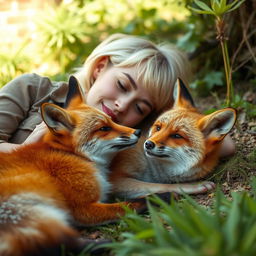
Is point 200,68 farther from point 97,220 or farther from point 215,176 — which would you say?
point 97,220

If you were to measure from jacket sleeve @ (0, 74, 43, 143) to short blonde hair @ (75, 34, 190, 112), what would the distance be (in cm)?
58

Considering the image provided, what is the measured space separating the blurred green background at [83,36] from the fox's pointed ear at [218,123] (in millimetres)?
1944

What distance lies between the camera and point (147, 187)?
2695 millimetres

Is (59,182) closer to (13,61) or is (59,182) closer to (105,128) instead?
(105,128)

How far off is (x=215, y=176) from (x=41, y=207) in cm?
148

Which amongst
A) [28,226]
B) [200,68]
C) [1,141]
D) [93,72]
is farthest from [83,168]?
[200,68]

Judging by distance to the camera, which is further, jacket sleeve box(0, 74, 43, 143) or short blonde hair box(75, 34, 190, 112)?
short blonde hair box(75, 34, 190, 112)

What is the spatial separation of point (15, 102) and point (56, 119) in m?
1.04

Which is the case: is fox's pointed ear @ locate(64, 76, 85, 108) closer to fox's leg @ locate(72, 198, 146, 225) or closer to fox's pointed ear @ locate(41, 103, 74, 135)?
fox's pointed ear @ locate(41, 103, 74, 135)

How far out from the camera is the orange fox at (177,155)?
2.65 metres

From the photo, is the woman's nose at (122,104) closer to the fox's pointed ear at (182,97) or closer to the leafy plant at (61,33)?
the fox's pointed ear at (182,97)

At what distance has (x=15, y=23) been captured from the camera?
21.3 feet

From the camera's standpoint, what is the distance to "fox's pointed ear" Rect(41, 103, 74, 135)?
2434 mm

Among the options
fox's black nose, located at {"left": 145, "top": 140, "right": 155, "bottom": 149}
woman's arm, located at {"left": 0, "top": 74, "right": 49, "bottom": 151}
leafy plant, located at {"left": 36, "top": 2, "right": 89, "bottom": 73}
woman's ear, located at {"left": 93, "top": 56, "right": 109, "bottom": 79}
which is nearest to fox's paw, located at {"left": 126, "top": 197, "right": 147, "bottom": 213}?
fox's black nose, located at {"left": 145, "top": 140, "right": 155, "bottom": 149}
